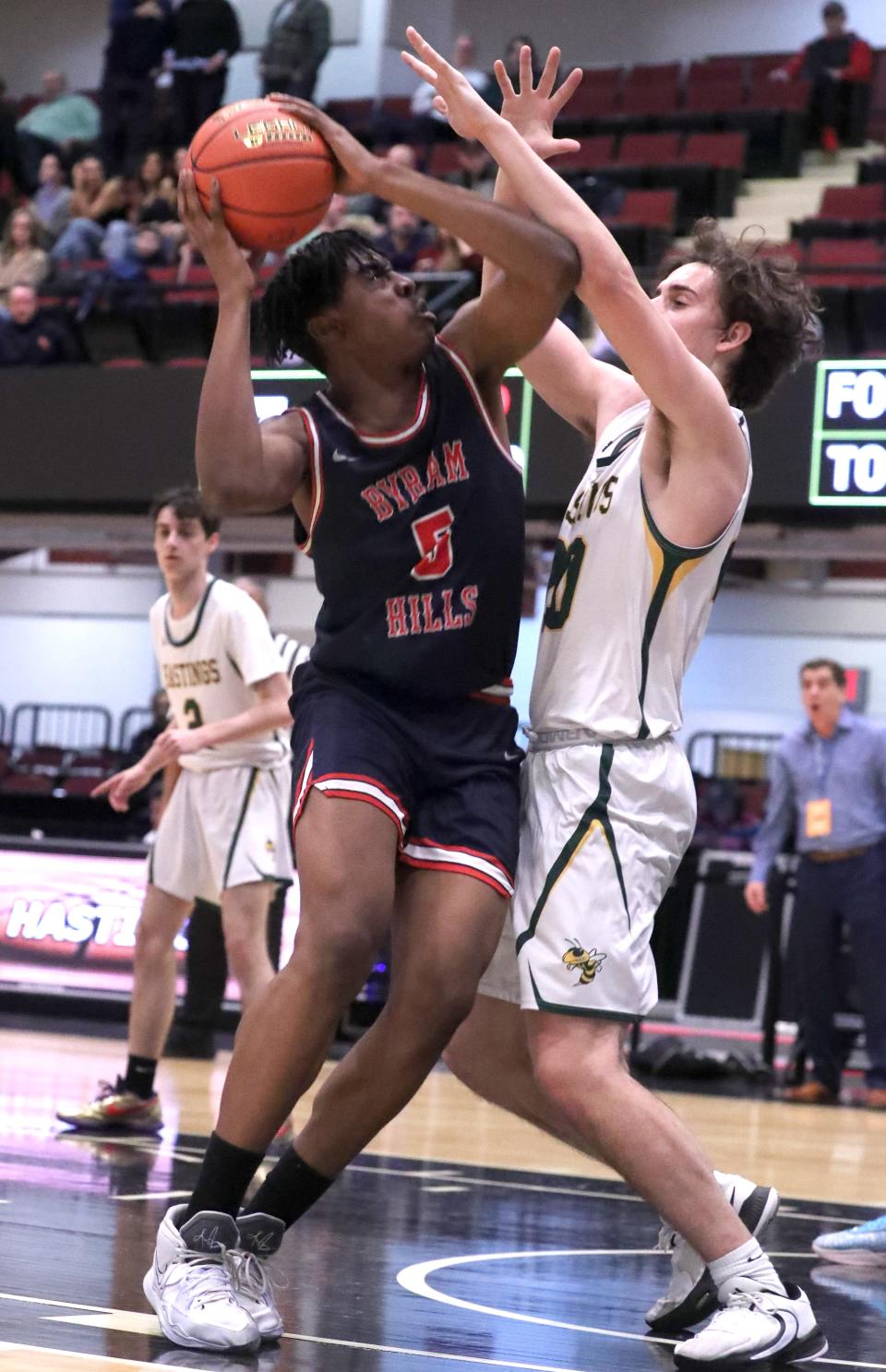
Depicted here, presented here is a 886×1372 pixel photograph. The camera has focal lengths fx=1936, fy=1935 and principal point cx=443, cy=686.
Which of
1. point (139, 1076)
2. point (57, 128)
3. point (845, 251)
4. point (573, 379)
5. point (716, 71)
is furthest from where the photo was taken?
point (57, 128)

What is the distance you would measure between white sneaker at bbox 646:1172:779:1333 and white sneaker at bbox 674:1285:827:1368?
4.3 inches

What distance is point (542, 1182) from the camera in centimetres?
543

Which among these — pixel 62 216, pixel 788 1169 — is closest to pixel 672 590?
pixel 788 1169

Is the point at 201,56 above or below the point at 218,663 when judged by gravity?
above

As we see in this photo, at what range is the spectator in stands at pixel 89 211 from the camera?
1566 cm

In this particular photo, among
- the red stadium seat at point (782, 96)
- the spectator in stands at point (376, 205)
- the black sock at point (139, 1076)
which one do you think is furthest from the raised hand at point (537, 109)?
the red stadium seat at point (782, 96)

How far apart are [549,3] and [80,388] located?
994cm

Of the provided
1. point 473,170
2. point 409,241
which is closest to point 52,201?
point 473,170

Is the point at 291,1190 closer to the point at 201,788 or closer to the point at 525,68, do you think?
the point at 525,68

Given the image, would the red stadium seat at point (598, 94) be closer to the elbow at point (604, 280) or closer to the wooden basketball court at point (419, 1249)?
the wooden basketball court at point (419, 1249)

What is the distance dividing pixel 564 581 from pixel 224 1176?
3.81ft

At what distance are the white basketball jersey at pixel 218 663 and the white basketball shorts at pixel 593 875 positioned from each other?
3.07 meters

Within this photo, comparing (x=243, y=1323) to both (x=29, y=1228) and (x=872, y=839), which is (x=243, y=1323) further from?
(x=872, y=839)

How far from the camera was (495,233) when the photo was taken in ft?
10.0
